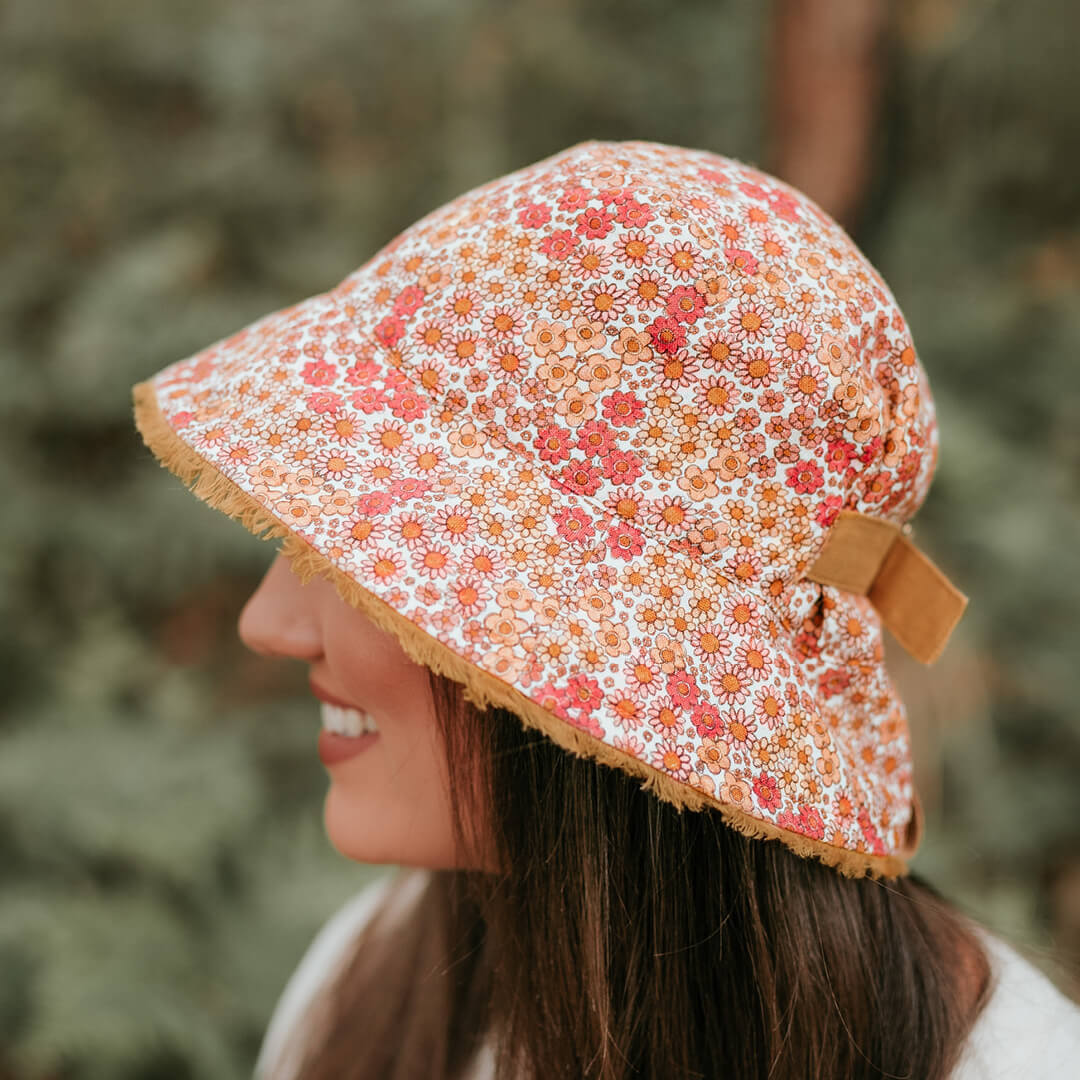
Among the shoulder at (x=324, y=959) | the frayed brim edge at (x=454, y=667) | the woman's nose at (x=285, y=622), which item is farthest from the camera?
the shoulder at (x=324, y=959)

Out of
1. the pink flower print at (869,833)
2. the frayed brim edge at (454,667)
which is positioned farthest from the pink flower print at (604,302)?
the pink flower print at (869,833)

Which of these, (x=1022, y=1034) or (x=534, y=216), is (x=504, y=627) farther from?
(x=1022, y=1034)

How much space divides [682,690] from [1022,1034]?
21.2 inches

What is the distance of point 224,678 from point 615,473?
2.96 m

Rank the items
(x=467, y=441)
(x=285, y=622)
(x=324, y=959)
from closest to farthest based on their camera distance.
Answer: (x=467, y=441), (x=285, y=622), (x=324, y=959)

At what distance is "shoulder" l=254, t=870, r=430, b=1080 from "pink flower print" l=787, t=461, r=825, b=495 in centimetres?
85

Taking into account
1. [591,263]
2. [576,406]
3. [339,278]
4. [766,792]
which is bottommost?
[339,278]

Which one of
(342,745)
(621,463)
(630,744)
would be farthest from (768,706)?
(342,745)

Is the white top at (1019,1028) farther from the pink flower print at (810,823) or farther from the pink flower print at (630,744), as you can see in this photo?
the pink flower print at (630,744)

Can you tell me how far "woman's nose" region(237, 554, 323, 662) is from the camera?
914 mm

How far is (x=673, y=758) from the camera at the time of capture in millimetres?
715

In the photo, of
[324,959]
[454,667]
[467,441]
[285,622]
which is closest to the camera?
[454,667]

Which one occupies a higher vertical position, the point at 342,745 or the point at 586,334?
the point at 586,334

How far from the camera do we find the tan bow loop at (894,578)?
854 mm
